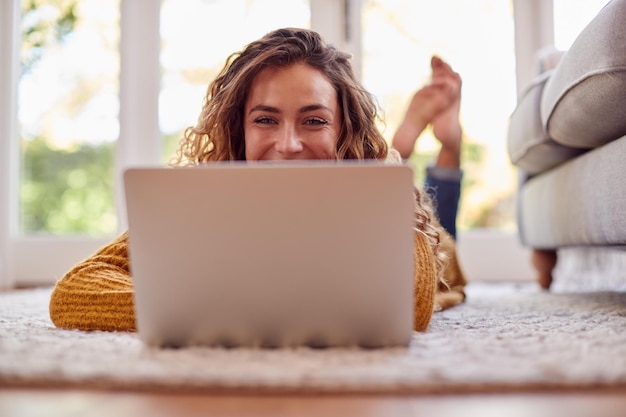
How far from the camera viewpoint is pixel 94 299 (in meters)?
0.92

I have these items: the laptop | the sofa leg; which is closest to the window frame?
the sofa leg

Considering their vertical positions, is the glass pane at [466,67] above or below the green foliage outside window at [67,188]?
above

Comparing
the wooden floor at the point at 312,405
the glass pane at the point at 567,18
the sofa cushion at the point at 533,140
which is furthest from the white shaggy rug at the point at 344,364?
the glass pane at the point at 567,18

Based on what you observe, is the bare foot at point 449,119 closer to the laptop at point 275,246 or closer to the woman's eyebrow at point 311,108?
the woman's eyebrow at point 311,108

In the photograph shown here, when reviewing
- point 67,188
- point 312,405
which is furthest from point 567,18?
point 312,405

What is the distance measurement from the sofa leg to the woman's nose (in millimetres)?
1003

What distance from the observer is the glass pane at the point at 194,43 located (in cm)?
250

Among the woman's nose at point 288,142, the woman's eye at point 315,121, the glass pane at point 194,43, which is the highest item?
the glass pane at point 194,43

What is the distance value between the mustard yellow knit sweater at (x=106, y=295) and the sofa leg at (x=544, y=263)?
958mm

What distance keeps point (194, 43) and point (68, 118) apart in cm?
59

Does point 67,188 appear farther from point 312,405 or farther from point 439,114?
point 312,405

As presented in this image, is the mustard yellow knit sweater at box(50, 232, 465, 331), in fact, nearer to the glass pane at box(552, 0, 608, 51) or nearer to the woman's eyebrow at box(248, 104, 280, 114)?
the woman's eyebrow at box(248, 104, 280, 114)

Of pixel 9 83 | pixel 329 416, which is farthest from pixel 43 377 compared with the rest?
pixel 9 83

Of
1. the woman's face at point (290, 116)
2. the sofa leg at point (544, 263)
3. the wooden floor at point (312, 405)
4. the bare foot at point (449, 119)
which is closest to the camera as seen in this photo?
the wooden floor at point (312, 405)
